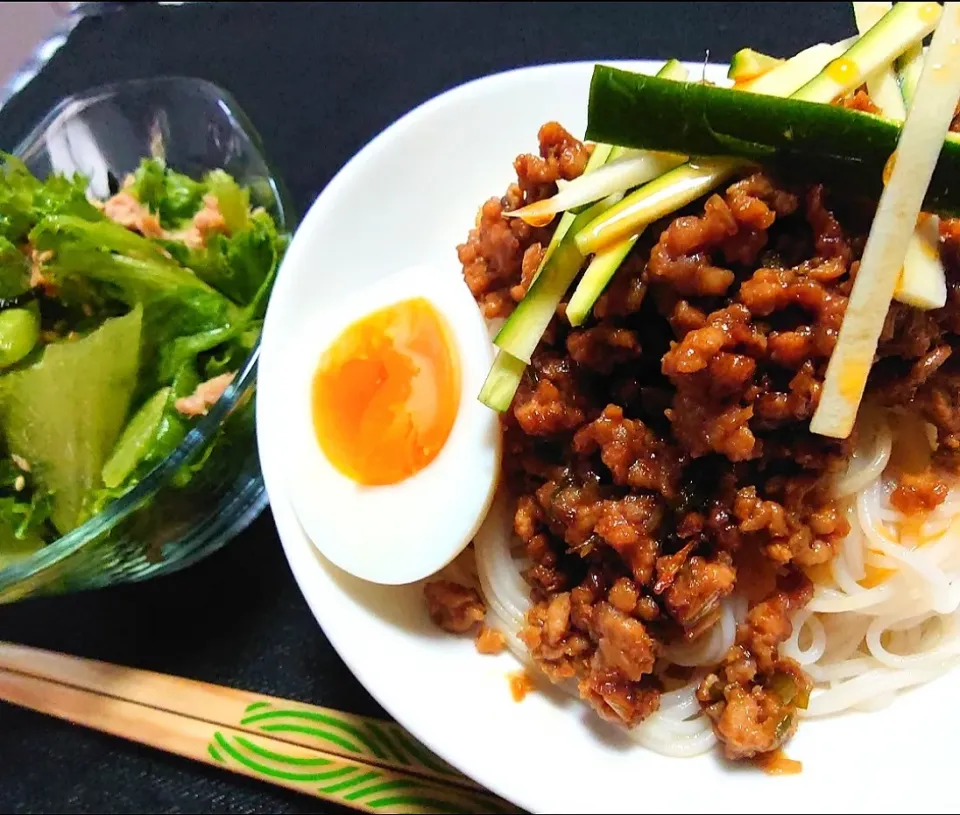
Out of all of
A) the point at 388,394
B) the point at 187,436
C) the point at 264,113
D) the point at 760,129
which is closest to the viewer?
the point at 760,129

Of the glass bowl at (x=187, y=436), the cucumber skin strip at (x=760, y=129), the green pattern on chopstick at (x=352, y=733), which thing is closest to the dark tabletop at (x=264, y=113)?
the green pattern on chopstick at (x=352, y=733)

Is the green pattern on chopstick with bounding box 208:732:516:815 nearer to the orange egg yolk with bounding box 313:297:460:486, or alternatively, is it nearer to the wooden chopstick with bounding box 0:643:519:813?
the wooden chopstick with bounding box 0:643:519:813

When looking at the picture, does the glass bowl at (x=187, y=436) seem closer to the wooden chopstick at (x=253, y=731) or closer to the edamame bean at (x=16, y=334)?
the wooden chopstick at (x=253, y=731)

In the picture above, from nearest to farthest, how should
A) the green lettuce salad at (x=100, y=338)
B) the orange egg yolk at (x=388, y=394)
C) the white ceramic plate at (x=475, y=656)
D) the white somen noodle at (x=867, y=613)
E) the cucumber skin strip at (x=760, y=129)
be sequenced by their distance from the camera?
the cucumber skin strip at (x=760, y=129) < the white ceramic plate at (x=475, y=656) < the white somen noodle at (x=867, y=613) < the orange egg yolk at (x=388, y=394) < the green lettuce salad at (x=100, y=338)

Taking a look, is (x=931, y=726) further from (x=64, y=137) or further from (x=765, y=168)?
(x=64, y=137)

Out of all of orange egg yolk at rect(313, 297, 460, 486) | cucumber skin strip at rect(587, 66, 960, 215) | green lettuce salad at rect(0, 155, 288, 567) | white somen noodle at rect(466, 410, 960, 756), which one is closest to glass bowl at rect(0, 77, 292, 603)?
green lettuce salad at rect(0, 155, 288, 567)

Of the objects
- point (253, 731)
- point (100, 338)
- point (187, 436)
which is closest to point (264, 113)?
point (100, 338)

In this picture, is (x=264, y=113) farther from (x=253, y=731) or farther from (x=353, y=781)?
(x=353, y=781)
